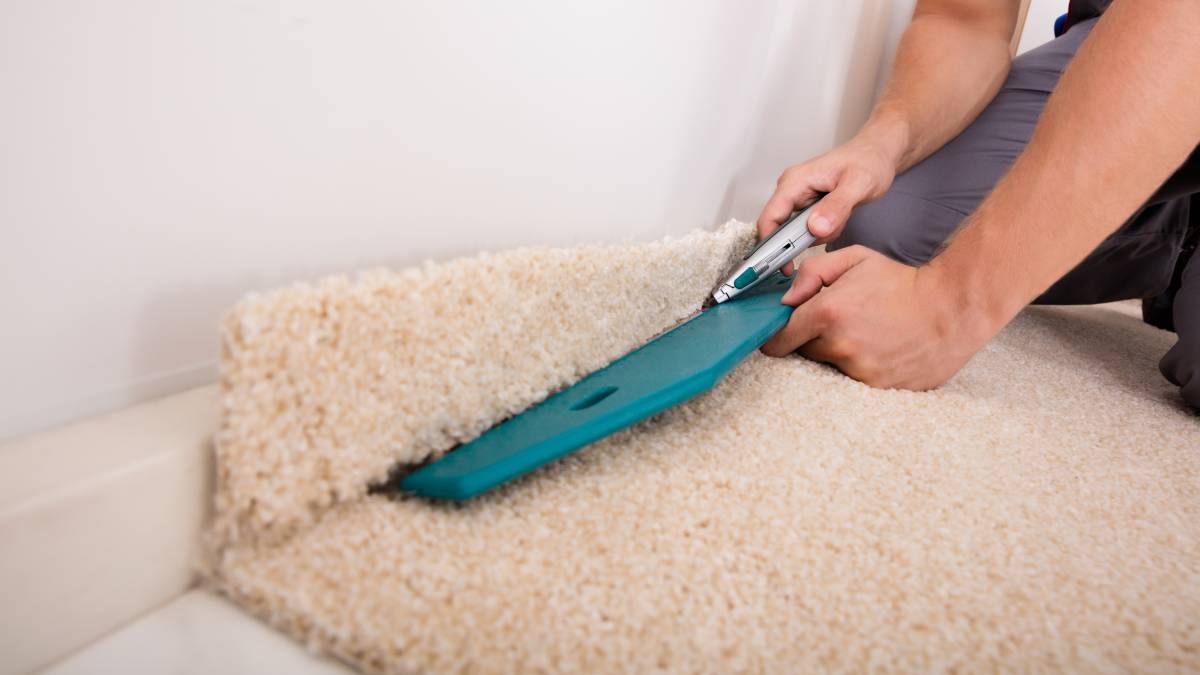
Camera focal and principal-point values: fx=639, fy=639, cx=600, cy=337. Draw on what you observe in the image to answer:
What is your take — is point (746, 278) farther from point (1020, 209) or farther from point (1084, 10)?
point (1084, 10)

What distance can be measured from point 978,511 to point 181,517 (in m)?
0.52

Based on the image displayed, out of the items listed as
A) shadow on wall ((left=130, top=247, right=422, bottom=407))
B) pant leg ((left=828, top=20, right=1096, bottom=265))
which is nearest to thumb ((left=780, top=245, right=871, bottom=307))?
pant leg ((left=828, top=20, right=1096, bottom=265))

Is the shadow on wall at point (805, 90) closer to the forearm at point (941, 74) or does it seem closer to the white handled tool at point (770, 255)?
the forearm at point (941, 74)

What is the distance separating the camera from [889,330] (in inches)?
27.7

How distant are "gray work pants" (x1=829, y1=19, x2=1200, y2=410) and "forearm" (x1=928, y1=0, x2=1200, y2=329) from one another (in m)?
0.49

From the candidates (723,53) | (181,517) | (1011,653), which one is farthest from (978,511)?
(723,53)

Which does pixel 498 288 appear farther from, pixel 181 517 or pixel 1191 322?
pixel 1191 322

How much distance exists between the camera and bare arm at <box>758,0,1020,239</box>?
833mm

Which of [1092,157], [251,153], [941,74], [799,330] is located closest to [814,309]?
[799,330]

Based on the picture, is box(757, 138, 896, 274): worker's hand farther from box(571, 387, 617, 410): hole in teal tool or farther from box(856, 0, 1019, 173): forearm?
box(571, 387, 617, 410): hole in teal tool

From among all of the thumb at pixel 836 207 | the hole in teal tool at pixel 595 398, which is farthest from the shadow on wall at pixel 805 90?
the hole in teal tool at pixel 595 398

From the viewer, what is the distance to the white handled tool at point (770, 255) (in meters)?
0.75

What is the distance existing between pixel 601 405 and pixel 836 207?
48 centimetres

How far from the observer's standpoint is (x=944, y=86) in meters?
1.10
